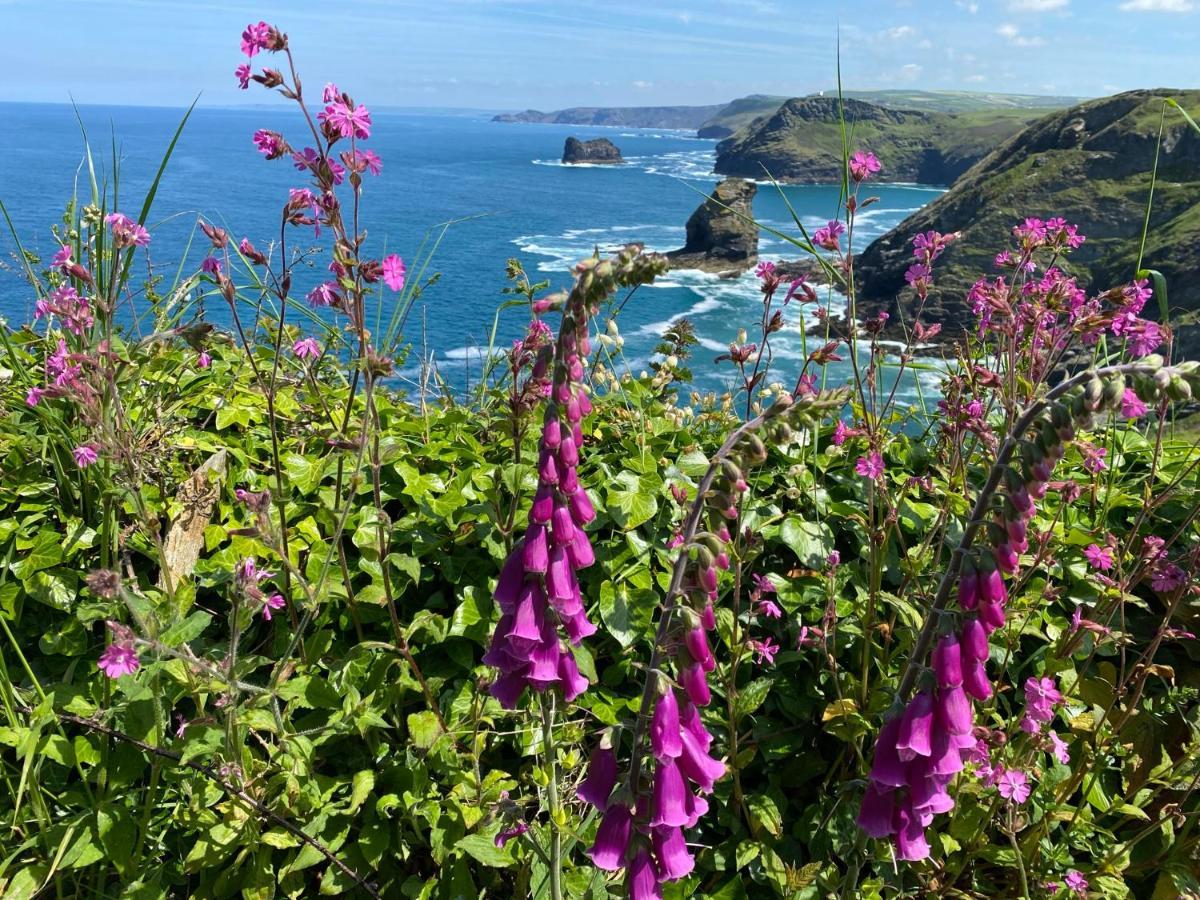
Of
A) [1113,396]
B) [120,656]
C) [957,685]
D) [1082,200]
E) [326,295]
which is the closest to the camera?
[1113,396]

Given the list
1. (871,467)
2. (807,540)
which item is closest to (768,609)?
(807,540)

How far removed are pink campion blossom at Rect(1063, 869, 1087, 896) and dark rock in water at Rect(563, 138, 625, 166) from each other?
7532 inches

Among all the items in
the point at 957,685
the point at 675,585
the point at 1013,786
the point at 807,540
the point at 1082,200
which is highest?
the point at 1082,200

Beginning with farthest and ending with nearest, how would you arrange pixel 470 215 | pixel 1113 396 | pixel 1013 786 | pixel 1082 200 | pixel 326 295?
pixel 1082 200
pixel 470 215
pixel 326 295
pixel 1013 786
pixel 1113 396

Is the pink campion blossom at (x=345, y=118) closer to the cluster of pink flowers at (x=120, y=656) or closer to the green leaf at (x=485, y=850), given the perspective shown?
the cluster of pink flowers at (x=120, y=656)

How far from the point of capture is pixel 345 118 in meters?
2.84

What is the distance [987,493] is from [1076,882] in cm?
188

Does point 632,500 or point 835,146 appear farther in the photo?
point 835,146

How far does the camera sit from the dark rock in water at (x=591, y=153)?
184 meters

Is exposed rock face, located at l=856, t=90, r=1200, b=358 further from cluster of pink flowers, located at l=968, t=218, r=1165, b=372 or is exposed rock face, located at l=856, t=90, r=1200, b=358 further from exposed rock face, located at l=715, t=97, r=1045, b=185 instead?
exposed rock face, located at l=715, t=97, r=1045, b=185

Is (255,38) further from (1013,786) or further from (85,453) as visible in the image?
(1013,786)

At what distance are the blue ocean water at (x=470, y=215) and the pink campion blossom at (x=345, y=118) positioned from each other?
15.8ft

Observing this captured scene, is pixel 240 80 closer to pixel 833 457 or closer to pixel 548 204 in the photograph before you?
pixel 833 457

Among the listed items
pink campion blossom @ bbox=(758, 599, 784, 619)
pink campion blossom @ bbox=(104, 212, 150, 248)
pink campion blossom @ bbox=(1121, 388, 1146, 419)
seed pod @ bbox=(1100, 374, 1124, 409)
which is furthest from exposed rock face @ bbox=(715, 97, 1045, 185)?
seed pod @ bbox=(1100, 374, 1124, 409)
